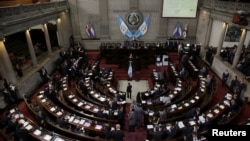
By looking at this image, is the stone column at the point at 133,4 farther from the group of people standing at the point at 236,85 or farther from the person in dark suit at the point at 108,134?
the person in dark suit at the point at 108,134

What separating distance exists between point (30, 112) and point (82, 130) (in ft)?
15.1

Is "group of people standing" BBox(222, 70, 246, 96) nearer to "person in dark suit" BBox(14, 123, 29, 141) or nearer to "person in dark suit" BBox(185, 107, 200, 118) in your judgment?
"person in dark suit" BBox(185, 107, 200, 118)

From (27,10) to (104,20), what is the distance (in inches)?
376

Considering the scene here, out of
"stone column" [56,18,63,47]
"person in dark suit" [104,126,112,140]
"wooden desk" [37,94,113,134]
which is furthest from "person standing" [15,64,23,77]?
"person in dark suit" [104,126,112,140]

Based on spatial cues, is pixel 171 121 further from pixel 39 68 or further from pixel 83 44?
pixel 83 44

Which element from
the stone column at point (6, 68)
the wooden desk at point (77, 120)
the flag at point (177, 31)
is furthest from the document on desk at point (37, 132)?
the flag at point (177, 31)

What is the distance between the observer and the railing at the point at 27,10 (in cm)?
1161

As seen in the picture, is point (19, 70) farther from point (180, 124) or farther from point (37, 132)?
point (180, 124)

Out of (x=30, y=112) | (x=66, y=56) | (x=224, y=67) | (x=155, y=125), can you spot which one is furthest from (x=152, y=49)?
(x=30, y=112)

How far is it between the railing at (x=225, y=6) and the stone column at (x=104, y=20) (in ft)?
34.4

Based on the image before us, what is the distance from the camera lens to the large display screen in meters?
20.7

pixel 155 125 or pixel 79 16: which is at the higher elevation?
pixel 79 16

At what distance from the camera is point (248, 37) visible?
22.2 meters

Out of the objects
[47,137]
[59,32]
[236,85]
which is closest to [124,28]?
[59,32]
